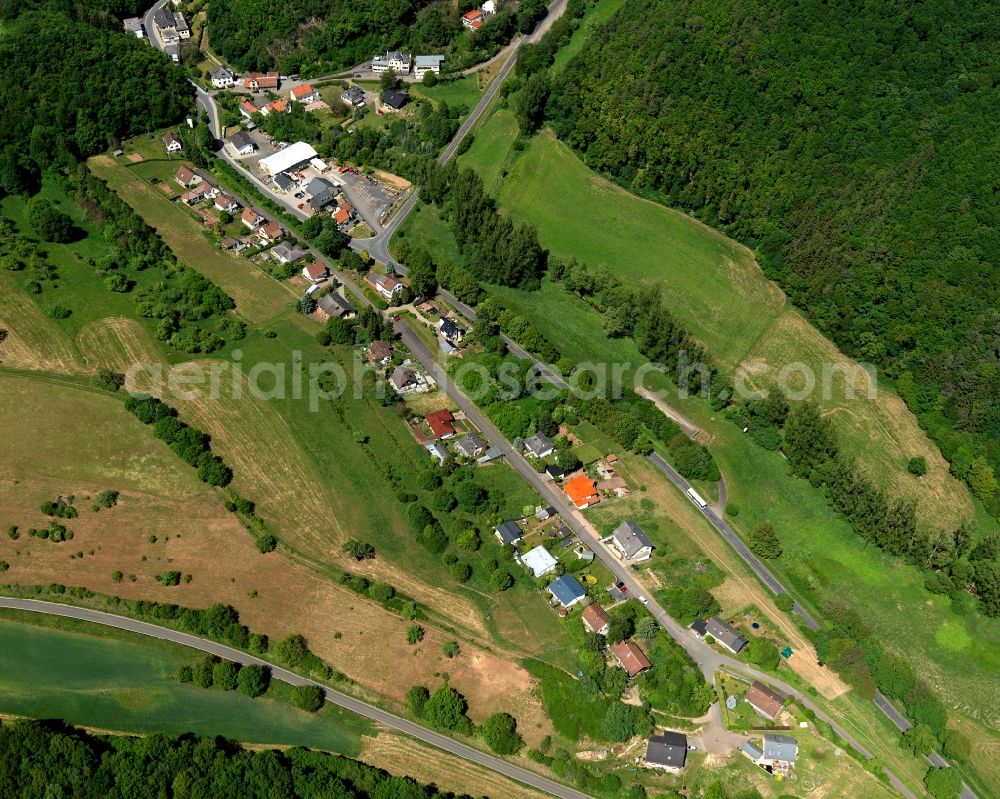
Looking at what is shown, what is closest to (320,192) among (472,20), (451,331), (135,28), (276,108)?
(276,108)

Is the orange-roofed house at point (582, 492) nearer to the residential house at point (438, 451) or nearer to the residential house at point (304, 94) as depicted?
the residential house at point (438, 451)

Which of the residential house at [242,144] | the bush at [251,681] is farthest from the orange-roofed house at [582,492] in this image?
the residential house at [242,144]

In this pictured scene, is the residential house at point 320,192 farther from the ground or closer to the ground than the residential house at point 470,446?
farther from the ground

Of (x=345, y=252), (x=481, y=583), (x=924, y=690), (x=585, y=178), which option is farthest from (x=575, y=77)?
(x=924, y=690)

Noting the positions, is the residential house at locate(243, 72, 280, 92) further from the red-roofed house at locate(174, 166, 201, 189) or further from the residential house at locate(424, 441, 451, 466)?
the residential house at locate(424, 441, 451, 466)

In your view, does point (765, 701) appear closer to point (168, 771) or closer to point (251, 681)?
point (251, 681)

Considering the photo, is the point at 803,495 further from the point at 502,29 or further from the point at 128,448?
the point at 502,29

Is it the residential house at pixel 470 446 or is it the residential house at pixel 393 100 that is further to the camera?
the residential house at pixel 393 100
